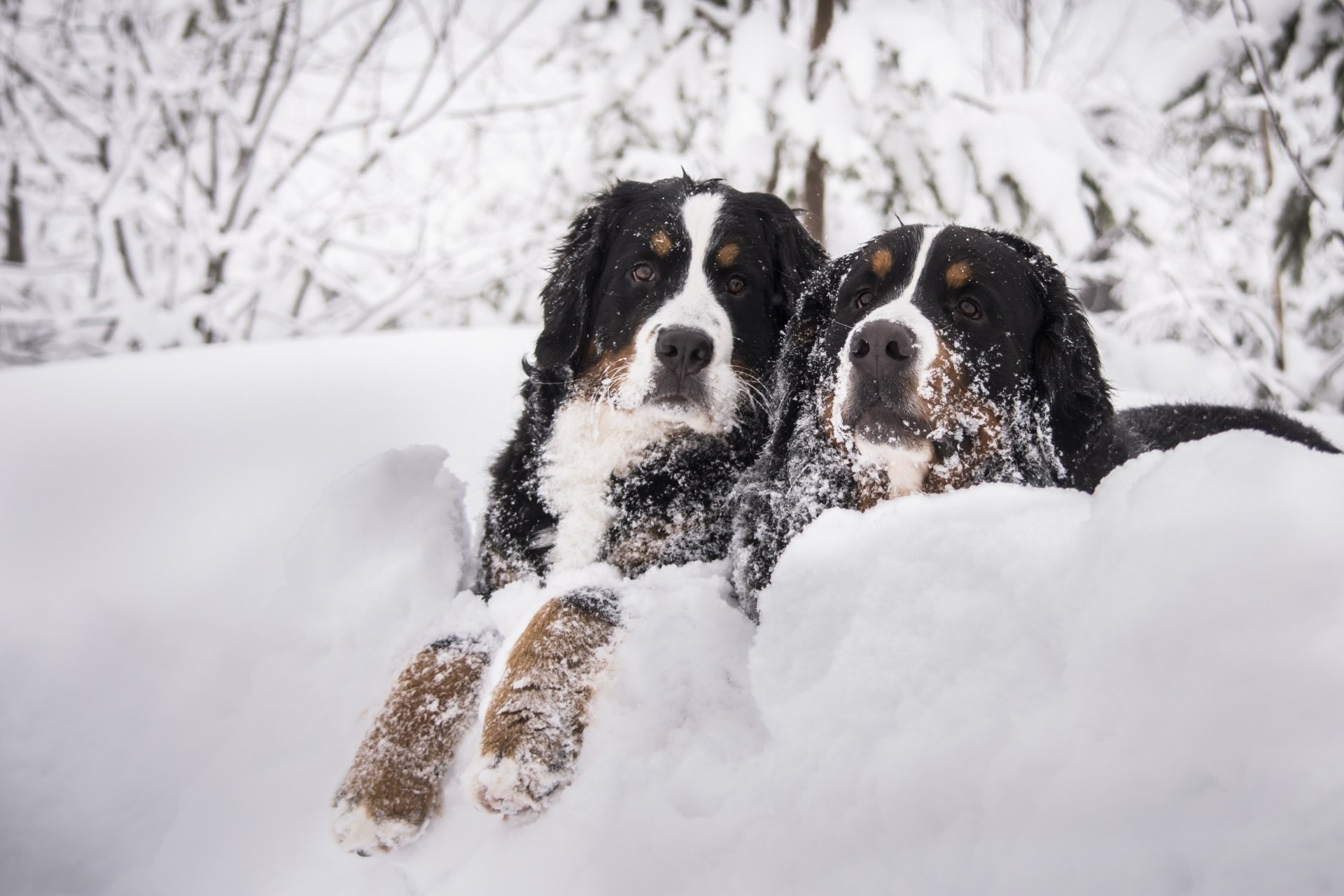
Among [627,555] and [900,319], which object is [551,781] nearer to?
[627,555]

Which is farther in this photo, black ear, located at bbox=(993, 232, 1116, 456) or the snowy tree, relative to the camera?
the snowy tree

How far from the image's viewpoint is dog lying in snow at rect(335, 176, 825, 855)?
2.01 m

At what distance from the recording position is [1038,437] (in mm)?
2238

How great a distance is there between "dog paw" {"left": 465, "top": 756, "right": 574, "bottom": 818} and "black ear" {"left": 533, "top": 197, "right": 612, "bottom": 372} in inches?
55.2

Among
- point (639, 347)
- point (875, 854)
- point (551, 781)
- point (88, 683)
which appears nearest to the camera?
point (875, 854)

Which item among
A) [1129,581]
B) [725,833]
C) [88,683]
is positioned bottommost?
[88,683]

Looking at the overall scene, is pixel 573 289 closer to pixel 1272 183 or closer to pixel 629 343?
pixel 629 343

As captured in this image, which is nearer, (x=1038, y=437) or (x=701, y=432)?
(x=1038, y=437)

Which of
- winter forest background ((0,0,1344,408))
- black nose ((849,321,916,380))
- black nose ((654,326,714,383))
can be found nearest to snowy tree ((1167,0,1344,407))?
winter forest background ((0,0,1344,408))

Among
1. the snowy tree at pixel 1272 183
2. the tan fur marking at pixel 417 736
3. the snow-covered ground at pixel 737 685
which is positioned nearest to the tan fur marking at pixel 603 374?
the snow-covered ground at pixel 737 685

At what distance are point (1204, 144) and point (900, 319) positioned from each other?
7.31 m

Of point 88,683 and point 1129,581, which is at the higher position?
point 1129,581

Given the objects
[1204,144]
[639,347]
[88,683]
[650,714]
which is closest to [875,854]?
[650,714]

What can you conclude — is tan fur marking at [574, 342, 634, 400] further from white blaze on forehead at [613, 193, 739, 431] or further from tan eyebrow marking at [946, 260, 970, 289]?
tan eyebrow marking at [946, 260, 970, 289]
